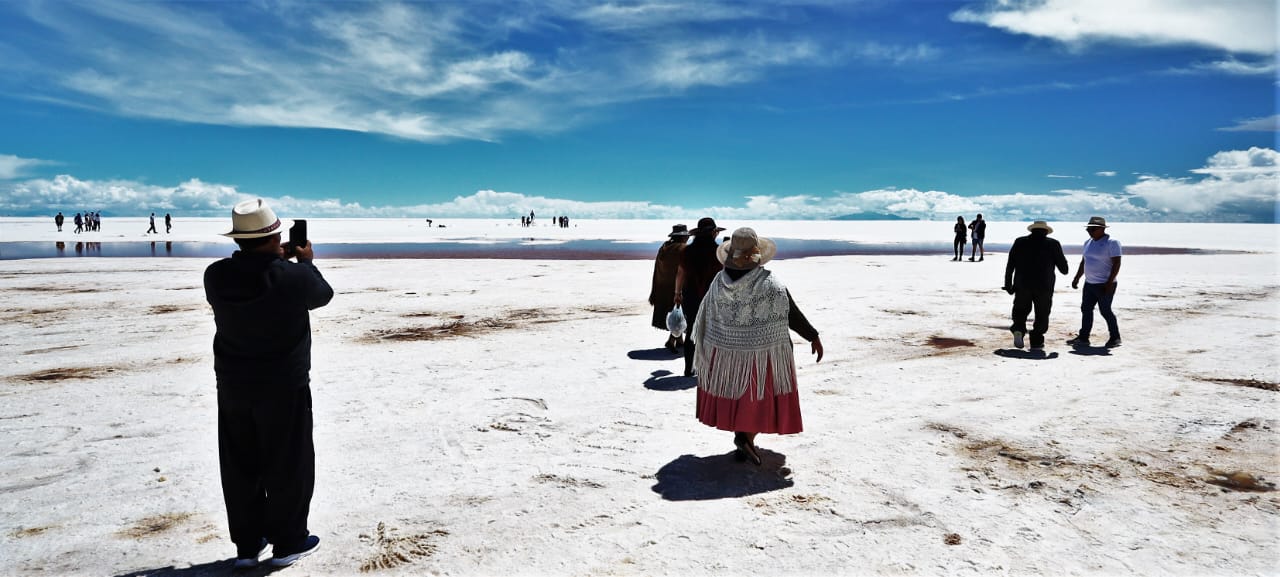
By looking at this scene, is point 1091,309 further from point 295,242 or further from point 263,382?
point 263,382

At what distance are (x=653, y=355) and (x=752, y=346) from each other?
4120 millimetres

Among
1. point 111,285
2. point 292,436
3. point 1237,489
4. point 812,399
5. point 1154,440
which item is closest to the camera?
point 292,436

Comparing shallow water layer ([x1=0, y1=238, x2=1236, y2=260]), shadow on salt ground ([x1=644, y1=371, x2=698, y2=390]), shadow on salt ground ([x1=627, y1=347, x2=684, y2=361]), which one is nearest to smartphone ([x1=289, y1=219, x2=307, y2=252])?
→ shadow on salt ground ([x1=644, y1=371, x2=698, y2=390])

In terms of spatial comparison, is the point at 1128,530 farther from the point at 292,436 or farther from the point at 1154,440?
the point at 292,436

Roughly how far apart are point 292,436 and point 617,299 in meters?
11.0

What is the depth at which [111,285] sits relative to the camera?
16.6 m

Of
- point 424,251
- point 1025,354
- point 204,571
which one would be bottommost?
point 204,571

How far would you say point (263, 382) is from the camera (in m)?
3.34

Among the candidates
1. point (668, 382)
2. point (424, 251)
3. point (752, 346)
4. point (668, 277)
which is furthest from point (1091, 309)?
point (424, 251)

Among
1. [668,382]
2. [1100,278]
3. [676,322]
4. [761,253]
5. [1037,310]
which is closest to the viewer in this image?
[761,253]

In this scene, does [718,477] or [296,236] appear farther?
[718,477]

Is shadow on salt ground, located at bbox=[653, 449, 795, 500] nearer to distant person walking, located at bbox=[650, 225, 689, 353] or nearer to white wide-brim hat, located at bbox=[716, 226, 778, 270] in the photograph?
white wide-brim hat, located at bbox=[716, 226, 778, 270]

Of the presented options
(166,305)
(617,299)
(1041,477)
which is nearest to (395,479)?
(1041,477)

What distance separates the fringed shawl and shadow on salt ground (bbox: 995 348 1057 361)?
513 centimetres
